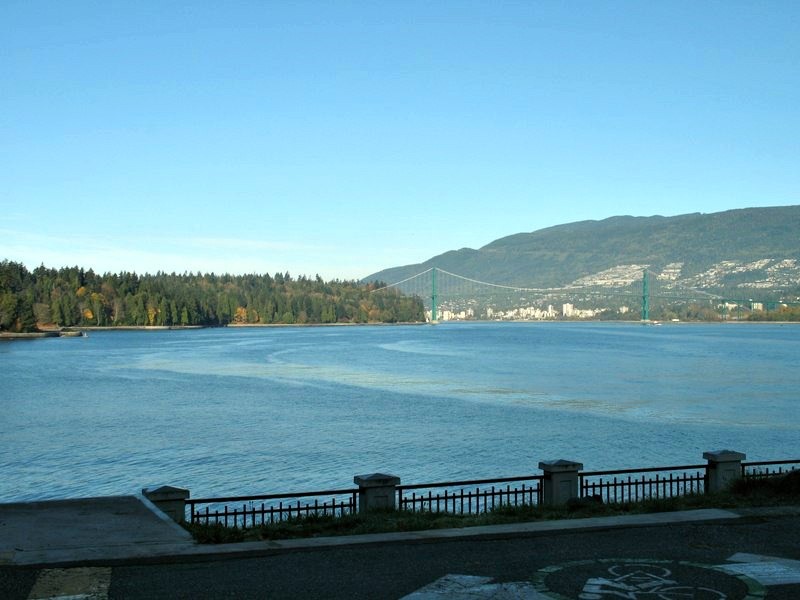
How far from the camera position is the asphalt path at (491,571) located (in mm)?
8852

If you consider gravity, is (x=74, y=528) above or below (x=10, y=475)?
above

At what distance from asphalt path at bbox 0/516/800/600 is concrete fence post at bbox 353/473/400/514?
271 cm

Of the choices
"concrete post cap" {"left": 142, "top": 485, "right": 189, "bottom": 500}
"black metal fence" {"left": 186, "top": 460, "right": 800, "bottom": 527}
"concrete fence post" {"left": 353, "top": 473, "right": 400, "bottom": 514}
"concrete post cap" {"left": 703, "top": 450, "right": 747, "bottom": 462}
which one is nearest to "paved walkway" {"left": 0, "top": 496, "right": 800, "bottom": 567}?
"concrete post cap" {"left": 142, "top": 485, "right": 189, "bottom": 500}

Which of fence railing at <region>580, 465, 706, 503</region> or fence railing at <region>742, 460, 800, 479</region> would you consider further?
fence railing at <region>742, 460, 800, 479</region>

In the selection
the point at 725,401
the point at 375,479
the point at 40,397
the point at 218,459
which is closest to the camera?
the point at 375,479

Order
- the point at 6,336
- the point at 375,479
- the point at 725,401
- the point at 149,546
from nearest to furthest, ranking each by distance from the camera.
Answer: the point at 149,546 → the point at 375,479 → the point at 725,401 → the point at 6,336

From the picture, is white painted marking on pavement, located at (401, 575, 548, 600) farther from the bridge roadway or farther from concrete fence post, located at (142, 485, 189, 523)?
concrete fence post, located at (142, 485, 189, 523)

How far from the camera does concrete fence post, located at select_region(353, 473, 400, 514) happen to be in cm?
1362

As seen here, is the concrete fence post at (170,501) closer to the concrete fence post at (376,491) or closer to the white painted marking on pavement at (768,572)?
the concrete fence post at (376,491)

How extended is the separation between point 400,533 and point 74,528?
3.86m

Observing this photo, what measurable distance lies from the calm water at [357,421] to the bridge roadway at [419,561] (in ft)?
44.0

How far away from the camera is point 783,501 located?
45.1ft

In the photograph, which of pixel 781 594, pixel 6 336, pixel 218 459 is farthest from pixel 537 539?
pixel 6 336

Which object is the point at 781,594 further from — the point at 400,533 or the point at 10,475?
the point at 10,475
